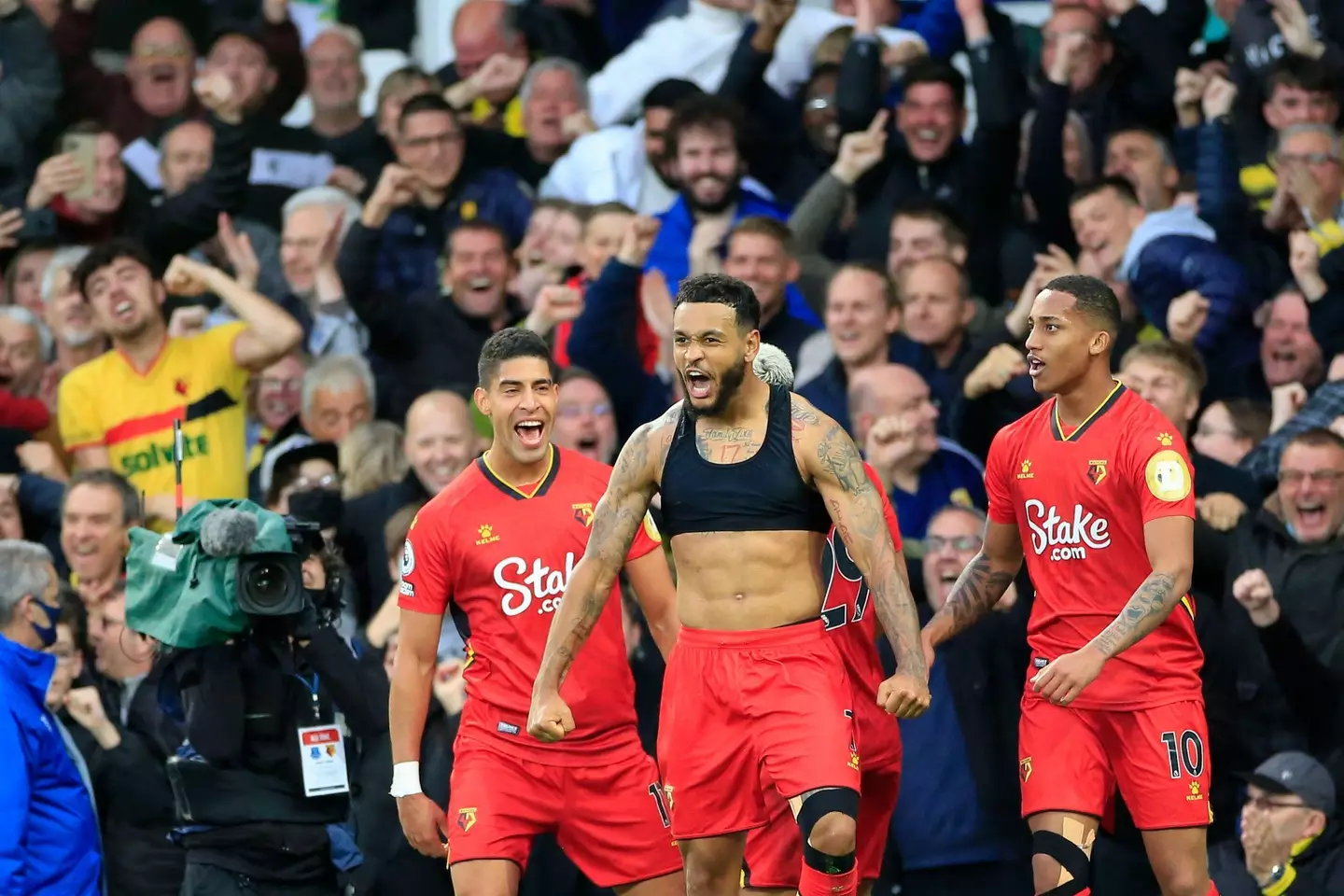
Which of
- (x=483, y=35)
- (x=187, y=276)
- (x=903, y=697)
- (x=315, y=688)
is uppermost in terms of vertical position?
(x=483, y=35)

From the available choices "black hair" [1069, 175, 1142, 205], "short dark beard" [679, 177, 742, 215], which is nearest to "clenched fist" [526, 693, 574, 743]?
"short dark beard" [679, 177, 742, 215]

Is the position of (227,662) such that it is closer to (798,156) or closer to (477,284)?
(477,284)

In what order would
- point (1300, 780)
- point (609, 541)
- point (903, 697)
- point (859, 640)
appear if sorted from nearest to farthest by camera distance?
point (903, 697) → point (609, 541) → point (859, 640) → point (1300, 780)

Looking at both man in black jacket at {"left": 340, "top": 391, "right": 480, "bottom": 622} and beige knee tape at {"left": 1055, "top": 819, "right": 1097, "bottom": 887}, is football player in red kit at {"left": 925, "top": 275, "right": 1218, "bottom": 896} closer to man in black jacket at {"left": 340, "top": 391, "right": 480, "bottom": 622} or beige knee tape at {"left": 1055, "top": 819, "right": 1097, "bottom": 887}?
beige knee tape at {"left": 1055, "top": 819, "right": 1097, "bottom": 887}

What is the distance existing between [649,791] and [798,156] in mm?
5745

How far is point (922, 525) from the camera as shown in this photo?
10469mm

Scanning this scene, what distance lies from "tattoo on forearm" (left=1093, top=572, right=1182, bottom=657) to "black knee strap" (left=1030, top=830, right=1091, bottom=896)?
79 cm

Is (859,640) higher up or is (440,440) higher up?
(440,440)

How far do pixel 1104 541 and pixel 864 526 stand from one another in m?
1.19

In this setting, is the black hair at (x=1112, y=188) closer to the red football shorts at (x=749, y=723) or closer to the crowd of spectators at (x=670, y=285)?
the crowd of spectators at (x=670, y=285)

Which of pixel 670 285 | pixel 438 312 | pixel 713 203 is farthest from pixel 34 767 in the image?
pixel 713 203

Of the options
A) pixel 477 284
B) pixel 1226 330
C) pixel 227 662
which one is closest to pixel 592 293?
pixel 477 284

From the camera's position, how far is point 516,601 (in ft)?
26.6

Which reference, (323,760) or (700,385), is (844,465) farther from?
(323,760)
